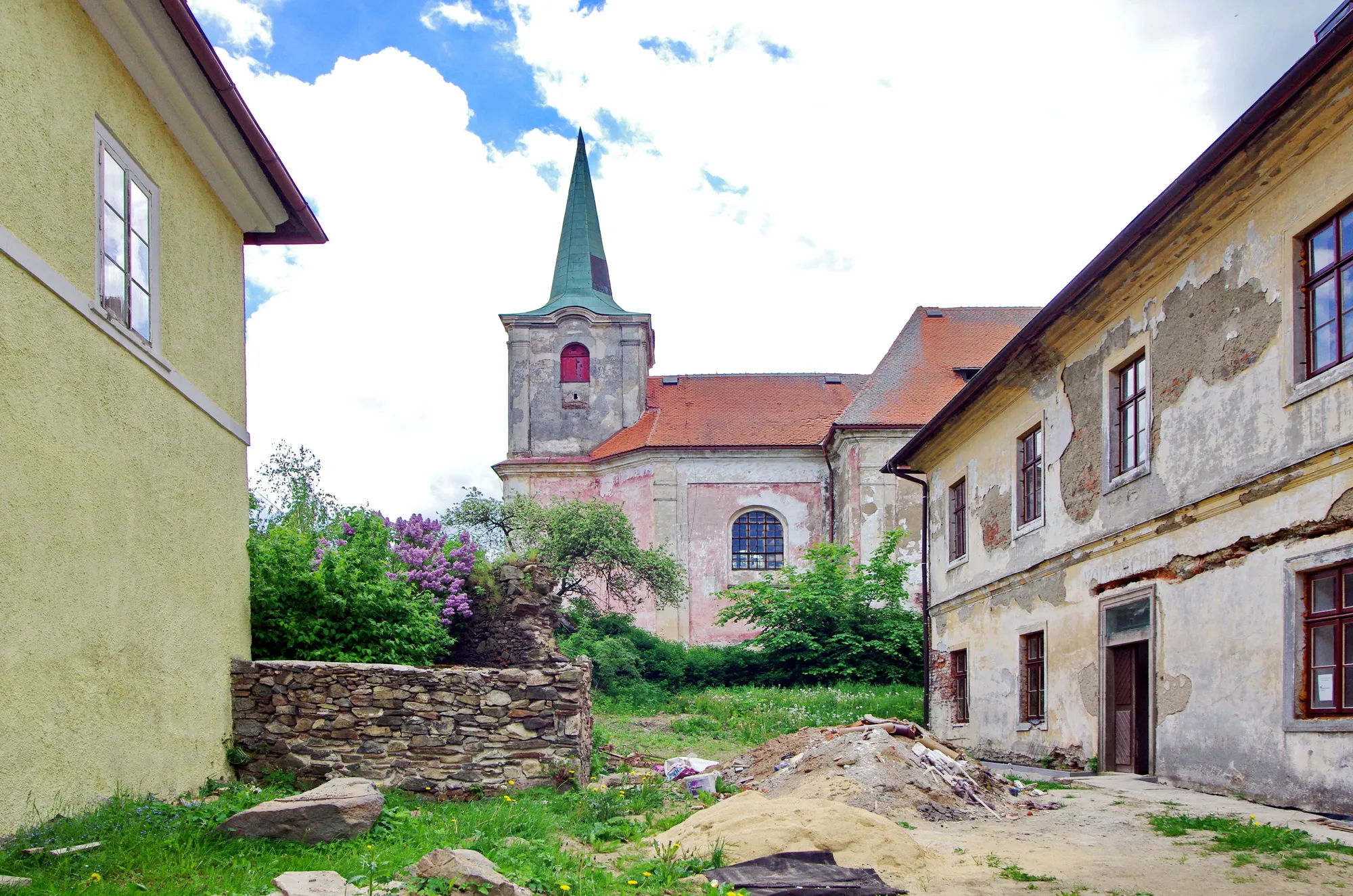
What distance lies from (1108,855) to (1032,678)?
8115mm

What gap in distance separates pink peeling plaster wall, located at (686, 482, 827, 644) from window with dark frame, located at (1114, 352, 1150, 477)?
21.3m

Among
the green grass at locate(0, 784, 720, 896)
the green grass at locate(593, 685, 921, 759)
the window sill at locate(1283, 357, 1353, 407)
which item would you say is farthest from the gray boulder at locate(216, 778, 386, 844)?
the window sill at locate(1283, 357, 1353, 407)

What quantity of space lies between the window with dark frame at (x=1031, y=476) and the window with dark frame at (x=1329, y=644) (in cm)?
625

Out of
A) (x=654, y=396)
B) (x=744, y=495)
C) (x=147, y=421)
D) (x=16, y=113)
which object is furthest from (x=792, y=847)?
(x=654, y=396)

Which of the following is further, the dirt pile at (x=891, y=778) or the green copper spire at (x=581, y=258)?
the green copper spire at (x=581, y=258)

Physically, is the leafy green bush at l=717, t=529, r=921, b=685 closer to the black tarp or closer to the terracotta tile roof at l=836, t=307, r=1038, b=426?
the terracotta tile roof at l=836, t=307, r=1038, b=426

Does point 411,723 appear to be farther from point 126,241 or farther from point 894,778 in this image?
point 126,241

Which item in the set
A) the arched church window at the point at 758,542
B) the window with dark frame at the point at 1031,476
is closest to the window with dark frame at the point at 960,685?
the window with dark frame at the point at 1031,476

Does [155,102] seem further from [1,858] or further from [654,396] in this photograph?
[654,396]

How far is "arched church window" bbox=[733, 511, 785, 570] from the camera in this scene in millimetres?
34438

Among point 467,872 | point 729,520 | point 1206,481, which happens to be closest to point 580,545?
point 729,520

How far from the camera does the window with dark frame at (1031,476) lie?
613 inches

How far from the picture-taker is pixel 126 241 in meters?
8.02

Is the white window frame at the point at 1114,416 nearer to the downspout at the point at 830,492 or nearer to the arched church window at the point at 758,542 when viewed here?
the downspout at the point at 830,492
